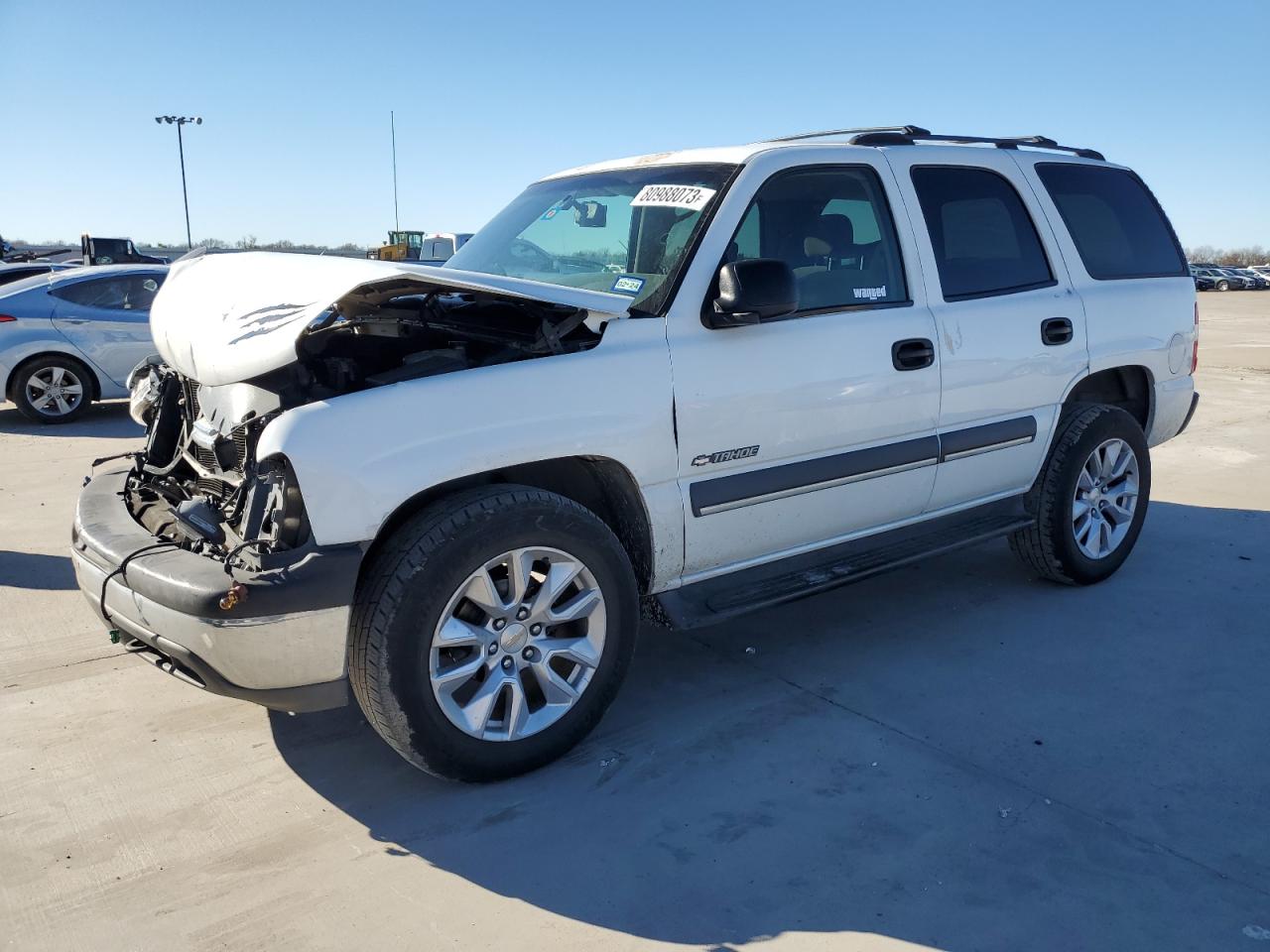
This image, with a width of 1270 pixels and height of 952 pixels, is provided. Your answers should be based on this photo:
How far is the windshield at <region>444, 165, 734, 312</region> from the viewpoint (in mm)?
3701

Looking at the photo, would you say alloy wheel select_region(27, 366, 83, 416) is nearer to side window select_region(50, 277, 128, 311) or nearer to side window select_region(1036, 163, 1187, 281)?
side window select_region(50, 277, 128, 311)

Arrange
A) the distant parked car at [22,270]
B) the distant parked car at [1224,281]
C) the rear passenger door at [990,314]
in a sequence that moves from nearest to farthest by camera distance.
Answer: the rear passenger door at [990,314] < the distant parked car at [22,270] < the distant parked car at [1224,281]

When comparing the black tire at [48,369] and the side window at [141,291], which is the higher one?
the side window at [141,291]

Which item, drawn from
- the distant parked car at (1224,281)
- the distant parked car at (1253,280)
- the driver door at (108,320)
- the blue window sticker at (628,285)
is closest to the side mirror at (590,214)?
the blue window sticker at (628,285)

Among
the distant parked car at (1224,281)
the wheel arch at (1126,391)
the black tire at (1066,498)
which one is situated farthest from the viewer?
the distant parked car at (1224,281)

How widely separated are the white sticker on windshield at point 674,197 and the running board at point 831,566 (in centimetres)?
136

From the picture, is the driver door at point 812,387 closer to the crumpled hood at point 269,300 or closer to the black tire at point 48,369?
the crumpled hood at point 269,300

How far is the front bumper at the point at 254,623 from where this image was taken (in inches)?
111

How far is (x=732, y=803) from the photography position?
3.14 metres

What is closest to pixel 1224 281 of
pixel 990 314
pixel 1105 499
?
pixel 1105 499

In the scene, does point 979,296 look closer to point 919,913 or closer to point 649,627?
point 649,627

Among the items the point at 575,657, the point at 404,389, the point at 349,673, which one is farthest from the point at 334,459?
the point at 575,657

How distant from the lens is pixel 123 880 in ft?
9.18

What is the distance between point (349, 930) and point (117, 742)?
1471 millimetres
